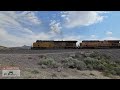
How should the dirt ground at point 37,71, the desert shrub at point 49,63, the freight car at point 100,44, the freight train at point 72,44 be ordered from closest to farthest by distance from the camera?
the dirt ground at point 37,71, the desert shrub at point 49,63, the freight train at point 72,44, the freight car at point 100,44

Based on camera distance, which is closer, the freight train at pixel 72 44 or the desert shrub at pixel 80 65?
the desert shrub at pixel 80 65

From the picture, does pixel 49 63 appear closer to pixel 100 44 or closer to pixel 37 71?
pixel 37 71

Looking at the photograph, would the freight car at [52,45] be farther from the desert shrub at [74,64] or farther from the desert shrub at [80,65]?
the desert shrub at [80,65]

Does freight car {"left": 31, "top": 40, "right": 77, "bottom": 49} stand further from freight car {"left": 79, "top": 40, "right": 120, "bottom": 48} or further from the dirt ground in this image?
the dirt ground

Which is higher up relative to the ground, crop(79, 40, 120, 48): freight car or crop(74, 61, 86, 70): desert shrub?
crop(79, 40, 120, 48): freight car

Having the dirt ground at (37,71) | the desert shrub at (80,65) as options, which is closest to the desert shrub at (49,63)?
the dirt ground at (37,71)

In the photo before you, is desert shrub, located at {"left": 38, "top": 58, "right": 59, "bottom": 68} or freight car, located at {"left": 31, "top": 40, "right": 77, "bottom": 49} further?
freight car, located at {"left": 31, "top": 40, "right": 77, "bottom": 49}

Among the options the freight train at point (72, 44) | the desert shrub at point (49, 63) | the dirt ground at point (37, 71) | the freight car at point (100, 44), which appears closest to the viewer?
the dirt ground at point (37, 71)

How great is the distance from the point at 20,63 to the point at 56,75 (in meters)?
2.20

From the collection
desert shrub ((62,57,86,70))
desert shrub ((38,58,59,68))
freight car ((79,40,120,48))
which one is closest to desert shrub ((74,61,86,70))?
desert shrub ((62,57,86,70))

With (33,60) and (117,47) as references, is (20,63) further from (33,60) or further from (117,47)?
(117,47)

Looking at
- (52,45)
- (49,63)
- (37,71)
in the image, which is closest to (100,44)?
(52,45)

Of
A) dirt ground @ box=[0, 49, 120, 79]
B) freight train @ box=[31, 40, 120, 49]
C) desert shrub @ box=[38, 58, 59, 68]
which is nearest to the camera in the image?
dirt ground @ box=[0, 49, 120, 79]
